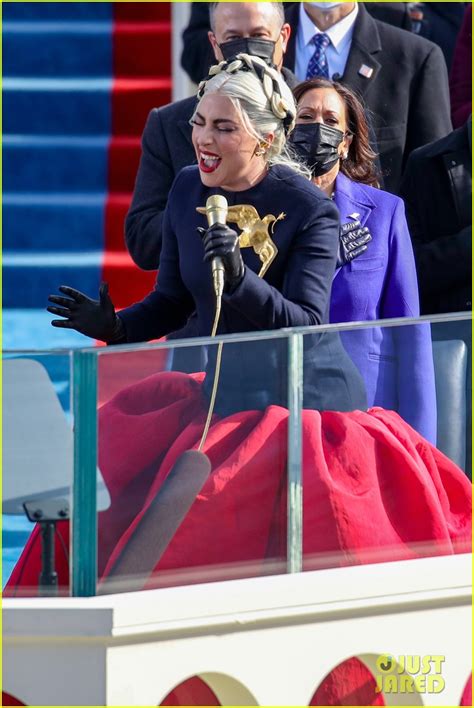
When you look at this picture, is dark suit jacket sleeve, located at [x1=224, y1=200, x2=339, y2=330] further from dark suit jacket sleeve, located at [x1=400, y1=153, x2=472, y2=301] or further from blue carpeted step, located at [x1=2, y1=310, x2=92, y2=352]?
blue carpeted step, located at [x1=2, y1=310, x2=92, y2=352]

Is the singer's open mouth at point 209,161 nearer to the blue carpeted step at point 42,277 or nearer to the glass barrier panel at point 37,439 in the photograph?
the glass barrier panel at point 37,439

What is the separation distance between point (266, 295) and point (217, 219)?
190mm

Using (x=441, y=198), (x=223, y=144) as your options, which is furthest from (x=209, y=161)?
(x=441, y=198)

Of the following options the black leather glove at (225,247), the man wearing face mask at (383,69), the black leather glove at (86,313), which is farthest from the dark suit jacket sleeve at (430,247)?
the black leather glove at (225,247)

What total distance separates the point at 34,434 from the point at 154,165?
1.80m

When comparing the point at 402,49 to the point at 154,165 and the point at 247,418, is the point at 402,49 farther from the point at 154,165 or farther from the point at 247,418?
the point at 247,418

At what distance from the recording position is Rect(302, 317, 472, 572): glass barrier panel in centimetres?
393

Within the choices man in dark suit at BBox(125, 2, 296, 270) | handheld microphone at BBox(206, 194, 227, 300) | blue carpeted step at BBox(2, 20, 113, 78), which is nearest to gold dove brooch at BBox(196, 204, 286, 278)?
handheld microphone at BBox(206, 194, 227, 300)

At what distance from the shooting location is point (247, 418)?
12.7ft

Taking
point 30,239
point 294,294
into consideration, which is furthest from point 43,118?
point 294,294

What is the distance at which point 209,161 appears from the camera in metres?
4.00

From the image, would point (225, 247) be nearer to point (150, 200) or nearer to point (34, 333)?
point (150, 200)

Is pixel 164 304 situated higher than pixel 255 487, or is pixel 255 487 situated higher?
pixel 164 304

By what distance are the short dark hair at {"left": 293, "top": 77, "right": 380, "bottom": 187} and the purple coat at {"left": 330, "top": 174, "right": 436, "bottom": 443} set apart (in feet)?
0.22
